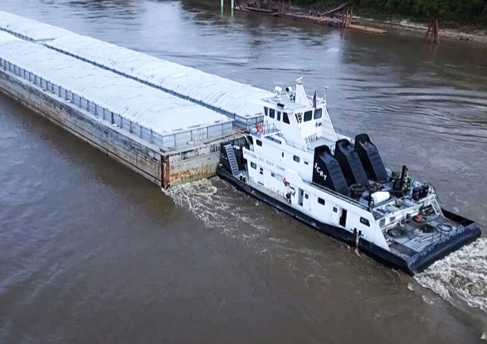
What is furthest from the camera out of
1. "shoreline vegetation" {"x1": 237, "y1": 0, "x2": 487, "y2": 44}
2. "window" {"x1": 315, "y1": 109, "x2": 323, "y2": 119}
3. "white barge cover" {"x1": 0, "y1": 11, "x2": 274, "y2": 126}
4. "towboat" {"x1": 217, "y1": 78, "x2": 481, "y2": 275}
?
"shoreline vegetation" {"x1": 237, "y1": 0, "x2": 487, "y2": 44}

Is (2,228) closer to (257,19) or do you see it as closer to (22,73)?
(22,73)

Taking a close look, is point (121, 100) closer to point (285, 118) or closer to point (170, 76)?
point (170, 76)

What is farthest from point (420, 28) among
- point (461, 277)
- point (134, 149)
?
point (461, 277)

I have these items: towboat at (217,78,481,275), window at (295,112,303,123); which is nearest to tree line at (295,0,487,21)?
towboat at (217,78,481,275)

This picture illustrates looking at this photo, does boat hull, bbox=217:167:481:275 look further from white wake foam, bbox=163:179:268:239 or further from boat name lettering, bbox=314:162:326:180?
boat name lettering, bbox=314:162:326:180

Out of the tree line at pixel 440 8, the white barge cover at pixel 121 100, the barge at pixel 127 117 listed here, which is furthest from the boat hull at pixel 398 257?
the tree line at pixel 440 8

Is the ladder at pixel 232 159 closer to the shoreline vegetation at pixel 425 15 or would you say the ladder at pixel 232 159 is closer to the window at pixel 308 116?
the window at pixel 308 116
